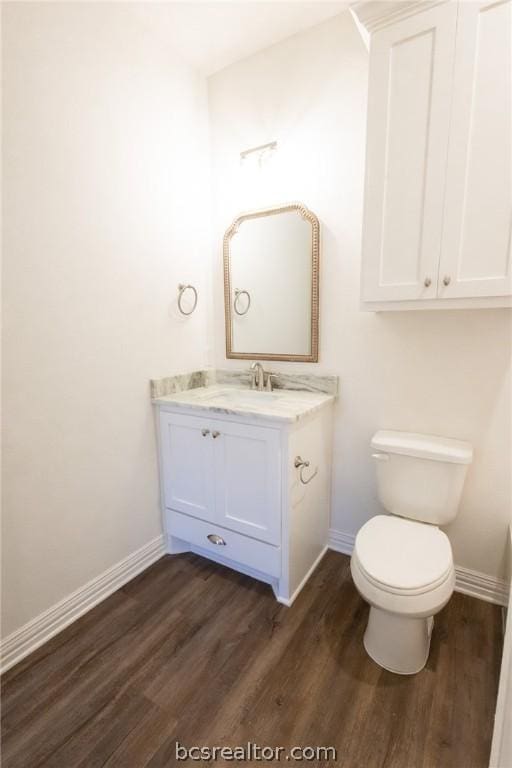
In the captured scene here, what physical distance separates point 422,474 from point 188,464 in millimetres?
1098

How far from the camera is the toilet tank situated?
1430mm

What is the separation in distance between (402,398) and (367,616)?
0.99 metres

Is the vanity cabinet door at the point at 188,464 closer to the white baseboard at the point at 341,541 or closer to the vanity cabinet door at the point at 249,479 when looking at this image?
the vanity cabinet door at the point at 249,479

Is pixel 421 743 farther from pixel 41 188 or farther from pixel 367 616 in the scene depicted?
pixel 41 188

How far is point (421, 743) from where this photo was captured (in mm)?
1066

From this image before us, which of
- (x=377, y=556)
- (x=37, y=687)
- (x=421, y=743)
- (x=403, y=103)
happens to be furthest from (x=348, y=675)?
(x=403, y=103)

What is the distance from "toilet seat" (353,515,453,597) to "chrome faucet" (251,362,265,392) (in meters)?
0.92

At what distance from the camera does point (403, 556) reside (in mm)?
1271

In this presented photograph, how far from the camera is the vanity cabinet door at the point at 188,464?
5.57 feet

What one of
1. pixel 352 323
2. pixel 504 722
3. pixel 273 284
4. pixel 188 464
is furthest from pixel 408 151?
pixel 504 722

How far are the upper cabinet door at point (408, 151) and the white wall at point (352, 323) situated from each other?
0.32 metres

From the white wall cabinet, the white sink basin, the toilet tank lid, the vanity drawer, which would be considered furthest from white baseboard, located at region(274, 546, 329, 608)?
the white wall cabinet

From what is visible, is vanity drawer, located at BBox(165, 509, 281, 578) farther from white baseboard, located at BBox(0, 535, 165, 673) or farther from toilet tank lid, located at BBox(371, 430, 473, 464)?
toilet tank lid, located at BBox(371, 430, 473, 464)

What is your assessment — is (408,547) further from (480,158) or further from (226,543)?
(480,158)
